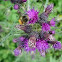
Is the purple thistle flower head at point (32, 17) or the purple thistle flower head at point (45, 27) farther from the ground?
the purple thistle flower head at point (32, 17)

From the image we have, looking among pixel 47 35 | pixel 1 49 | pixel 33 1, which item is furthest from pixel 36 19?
pixel 1 49

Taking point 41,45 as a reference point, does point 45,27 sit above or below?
above

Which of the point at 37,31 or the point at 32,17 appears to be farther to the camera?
the point at 37,31

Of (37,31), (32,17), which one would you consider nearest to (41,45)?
(37,31)

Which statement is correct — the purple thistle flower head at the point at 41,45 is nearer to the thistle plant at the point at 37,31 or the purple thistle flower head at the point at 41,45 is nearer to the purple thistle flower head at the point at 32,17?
the thistle plant at the point at 37,31

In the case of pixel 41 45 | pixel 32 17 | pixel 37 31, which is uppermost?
pixel 32 17

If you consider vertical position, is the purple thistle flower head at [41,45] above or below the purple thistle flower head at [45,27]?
below

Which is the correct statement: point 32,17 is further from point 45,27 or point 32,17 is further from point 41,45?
point 41,45

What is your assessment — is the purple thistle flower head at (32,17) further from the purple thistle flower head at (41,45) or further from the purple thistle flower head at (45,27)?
the purple thistle flower head at (41,45)

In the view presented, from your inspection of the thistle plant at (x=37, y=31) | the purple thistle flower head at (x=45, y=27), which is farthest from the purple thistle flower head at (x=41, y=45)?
the purple thistle flower head at (x=45, y=27)

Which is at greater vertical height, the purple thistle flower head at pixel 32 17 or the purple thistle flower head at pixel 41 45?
the purple thistle flower head at pixel 32 17

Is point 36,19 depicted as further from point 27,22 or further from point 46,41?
point 46,41

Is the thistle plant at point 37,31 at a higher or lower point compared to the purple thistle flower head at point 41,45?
higher
